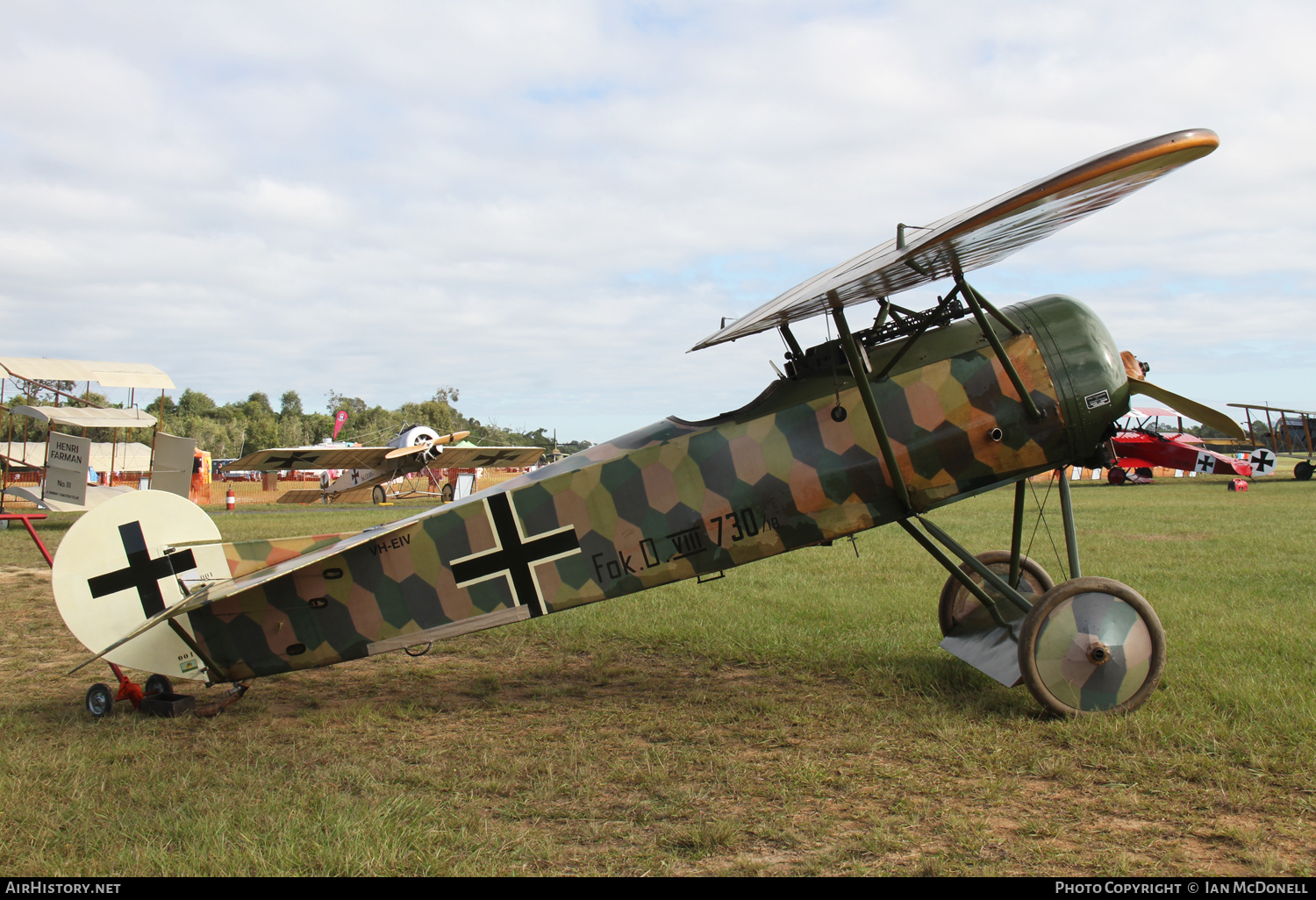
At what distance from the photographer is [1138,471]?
106ft

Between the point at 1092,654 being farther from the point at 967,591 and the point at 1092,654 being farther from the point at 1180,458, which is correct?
the point at 1180,458

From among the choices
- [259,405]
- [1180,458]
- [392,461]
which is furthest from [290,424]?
[1180,458]

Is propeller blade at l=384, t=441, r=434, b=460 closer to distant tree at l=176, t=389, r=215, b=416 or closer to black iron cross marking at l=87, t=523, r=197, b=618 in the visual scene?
black iron cross marking at l=87, t=523, r=197, b=618

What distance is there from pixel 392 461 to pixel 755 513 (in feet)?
113

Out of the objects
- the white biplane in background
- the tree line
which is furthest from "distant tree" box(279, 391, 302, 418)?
the white biplane in background

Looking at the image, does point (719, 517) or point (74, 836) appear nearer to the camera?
point (74, 836)

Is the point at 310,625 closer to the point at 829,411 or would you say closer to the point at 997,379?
the point at 829,411

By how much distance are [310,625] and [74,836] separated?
72.2 inches

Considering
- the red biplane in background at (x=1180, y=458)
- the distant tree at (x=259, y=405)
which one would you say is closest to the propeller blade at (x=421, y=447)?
the red biplane in background at (x=1180, y=458)

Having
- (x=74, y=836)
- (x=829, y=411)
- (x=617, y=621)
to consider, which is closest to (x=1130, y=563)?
(x=617, y=621)

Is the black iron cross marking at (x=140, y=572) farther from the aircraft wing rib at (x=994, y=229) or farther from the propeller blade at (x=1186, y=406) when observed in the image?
the propeller blade at (x=1186, y=406)

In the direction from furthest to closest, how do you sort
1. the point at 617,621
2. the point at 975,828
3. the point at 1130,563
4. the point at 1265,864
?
the point at 1130,563 → the point at 617,621 → the point at 975,828 → the point at 1265,864

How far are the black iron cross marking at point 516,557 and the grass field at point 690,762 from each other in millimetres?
884

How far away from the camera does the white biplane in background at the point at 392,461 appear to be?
35.1m
